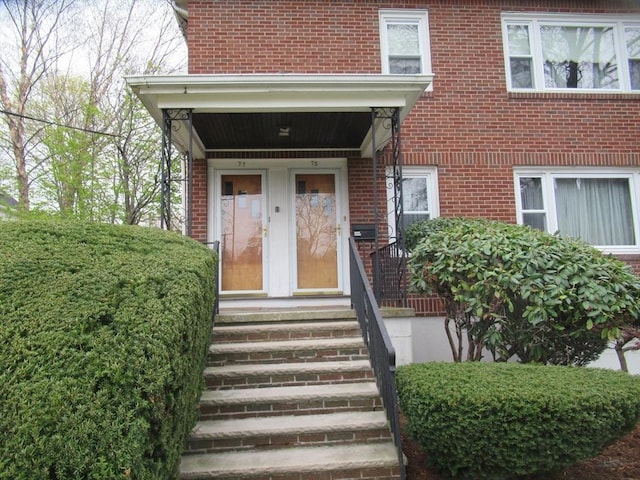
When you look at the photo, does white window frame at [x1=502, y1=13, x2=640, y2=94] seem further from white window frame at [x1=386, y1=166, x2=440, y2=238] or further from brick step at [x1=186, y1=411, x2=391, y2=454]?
brick step at [x1=186, y1=411, x2=391, y2=454]

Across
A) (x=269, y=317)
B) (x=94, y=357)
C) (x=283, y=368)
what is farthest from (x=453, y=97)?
(x=94, y=357)

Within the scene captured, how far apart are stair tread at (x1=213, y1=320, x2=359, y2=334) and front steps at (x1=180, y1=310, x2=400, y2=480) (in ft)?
0.04

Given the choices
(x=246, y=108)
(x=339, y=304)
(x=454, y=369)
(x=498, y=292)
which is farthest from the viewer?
(x=339, y=304)

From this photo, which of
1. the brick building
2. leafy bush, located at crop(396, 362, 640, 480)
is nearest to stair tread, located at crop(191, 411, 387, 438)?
leafy bush, located at crop(396, 362, 640, 480)

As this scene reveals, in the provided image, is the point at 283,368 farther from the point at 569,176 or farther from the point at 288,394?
the point at 569,176

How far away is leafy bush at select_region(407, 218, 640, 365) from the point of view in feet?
14.1

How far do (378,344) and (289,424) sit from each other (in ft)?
3.30

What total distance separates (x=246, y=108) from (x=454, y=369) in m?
3.72

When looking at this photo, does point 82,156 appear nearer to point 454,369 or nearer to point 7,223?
point 7,223

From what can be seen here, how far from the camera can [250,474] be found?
10.7 feet

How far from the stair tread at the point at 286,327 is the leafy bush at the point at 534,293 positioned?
1034mm

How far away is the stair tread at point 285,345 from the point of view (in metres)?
4.46

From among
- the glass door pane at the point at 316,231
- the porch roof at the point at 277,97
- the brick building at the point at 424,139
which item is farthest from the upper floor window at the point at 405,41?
the glass door pane at the point at 316,231

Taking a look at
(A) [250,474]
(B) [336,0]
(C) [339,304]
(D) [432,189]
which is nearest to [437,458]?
(A) [250,474]
